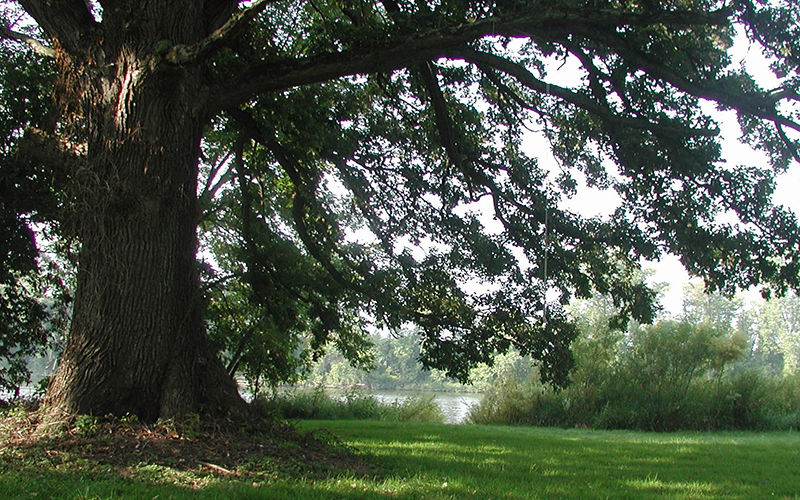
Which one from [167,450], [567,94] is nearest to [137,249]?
[167,450]

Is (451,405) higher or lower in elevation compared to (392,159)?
lower

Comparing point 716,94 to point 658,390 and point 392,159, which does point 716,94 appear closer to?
point 392,159

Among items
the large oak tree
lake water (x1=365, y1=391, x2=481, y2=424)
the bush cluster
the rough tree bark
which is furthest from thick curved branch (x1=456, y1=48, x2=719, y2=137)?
lake water (x1=365, y1=391, x2=481, y2=424)

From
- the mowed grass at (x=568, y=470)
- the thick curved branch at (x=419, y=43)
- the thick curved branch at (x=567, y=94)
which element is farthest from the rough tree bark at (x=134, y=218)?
the thick curved branch at (x=567, y=94)

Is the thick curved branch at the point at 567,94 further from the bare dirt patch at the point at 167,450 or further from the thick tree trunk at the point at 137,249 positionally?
the bare dirt patch at the point at 167,450

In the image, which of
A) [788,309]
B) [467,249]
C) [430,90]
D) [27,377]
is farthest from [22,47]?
[788,309]

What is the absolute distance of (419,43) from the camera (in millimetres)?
5871

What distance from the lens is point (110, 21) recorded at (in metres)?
6.18

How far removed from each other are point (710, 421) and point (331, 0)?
14.9 m

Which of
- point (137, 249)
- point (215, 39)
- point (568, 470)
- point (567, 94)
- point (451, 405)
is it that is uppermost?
point (567, 94)

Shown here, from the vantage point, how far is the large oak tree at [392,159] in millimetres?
5711

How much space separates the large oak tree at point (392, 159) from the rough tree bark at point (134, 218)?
0.07 feet

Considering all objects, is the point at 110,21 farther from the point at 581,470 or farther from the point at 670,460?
the point at 670,460

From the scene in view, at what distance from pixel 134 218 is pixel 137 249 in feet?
1.01
